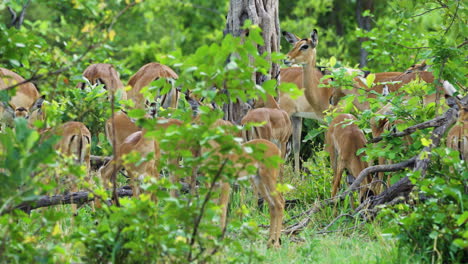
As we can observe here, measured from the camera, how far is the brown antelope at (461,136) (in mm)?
6594

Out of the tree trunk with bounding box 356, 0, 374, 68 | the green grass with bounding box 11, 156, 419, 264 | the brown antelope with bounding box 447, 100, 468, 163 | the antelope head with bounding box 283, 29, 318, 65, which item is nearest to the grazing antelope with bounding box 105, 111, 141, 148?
the green grass with bounding box 11, 156, 419, 264

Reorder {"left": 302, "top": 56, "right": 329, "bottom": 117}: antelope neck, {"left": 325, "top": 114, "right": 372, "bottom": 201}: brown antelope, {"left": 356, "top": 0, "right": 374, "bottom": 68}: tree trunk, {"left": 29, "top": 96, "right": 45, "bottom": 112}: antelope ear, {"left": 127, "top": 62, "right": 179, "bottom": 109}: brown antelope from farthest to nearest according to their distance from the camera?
{"left": 356, "top": 0, "right": 374, "bottom": 68}: tree trunk
{"left": 302, "top": 56, "right": 329, "bottom": 117}: antelope neck
{"left": 127, "top": 62, "right": 179, "bottom": 109}: brown antelope
{"left": 29, "top": 96, "right": 45, "bottom": 112}: antelope ear
{"left": 325, "top": 114, "right": 372, "bottom": 201}: brown antelope

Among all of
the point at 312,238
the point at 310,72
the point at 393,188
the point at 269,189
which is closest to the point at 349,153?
the point at 393,188

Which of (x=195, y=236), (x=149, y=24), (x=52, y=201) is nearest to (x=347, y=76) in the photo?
(x=52, y=201)

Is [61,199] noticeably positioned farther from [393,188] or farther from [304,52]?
[304,52]

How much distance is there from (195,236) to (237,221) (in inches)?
12.8

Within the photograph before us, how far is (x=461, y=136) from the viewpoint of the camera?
260 inches

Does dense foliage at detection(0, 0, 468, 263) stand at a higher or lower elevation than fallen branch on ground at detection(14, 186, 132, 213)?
higher

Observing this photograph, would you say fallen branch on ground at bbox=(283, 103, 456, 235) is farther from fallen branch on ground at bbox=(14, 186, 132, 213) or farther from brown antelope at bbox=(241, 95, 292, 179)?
fallen branch on ground at bbox=(14, 186, 132, 213)

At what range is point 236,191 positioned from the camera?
8891 mm

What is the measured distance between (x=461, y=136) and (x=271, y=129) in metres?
2.91

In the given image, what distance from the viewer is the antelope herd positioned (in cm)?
638

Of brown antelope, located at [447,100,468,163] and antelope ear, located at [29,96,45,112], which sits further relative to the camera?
antelope ear, located at [29,96,45,112]

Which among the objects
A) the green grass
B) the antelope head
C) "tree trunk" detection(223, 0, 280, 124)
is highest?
"tree trunk" detection(223, 0, 280, 124)
